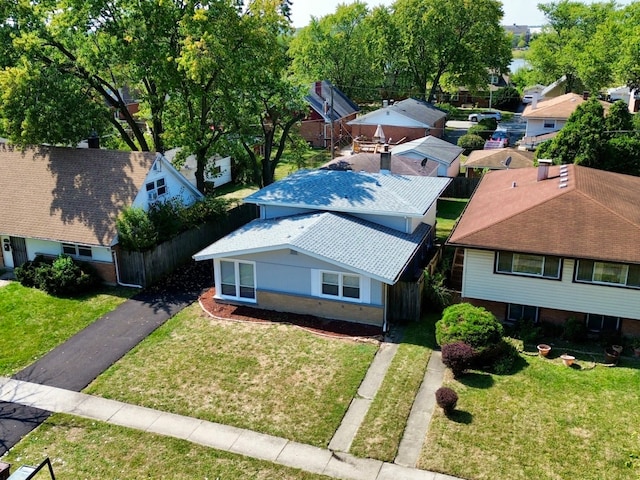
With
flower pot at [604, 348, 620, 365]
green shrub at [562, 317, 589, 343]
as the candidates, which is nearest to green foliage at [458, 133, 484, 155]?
green shrub at [562, 317, 589, 343]

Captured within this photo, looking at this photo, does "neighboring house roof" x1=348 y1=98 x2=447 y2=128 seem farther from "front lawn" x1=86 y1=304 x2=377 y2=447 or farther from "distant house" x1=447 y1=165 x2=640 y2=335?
"front lawn" x1=86 y1=304 x2=377 y2=447

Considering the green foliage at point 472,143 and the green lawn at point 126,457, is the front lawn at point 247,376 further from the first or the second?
the green foliage at point 472,143

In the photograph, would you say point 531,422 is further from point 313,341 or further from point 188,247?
point 188,247

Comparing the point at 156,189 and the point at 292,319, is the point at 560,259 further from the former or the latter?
the point at 156,189

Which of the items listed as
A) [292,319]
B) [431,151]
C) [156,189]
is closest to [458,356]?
[292,319]

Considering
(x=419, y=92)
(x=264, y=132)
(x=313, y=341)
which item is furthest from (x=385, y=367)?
(x=419, y=92)
